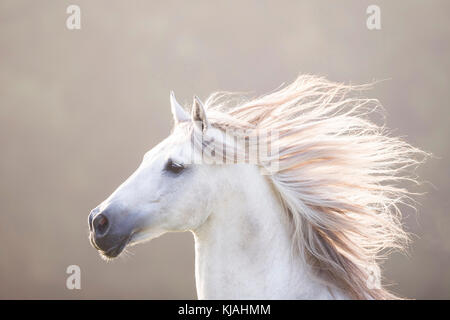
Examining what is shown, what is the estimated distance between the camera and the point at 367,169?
126 centimetres

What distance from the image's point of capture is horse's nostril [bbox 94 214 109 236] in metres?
1.08

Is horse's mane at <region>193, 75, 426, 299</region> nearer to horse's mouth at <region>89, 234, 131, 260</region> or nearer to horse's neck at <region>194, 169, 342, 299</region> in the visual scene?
horse's neck at <region>194, 169, 342, 299</region>

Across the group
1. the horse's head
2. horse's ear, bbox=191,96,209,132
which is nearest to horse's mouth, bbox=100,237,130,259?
the horse's head

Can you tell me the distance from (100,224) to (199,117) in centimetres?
29

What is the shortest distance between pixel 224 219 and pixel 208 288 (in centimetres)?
14

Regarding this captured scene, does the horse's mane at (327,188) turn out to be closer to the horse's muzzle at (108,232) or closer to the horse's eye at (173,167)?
the horse's eye at (173,167)

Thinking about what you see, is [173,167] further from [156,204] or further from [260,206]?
[260,206]

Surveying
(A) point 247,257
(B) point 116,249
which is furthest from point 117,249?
(A) point 247,257

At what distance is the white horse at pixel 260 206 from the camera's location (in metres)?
1.09

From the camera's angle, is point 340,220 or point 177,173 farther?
point 340,220

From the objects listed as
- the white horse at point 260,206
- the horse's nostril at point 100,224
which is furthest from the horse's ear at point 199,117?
the horse's nostril at point 100,224

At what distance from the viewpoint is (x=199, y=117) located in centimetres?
113
